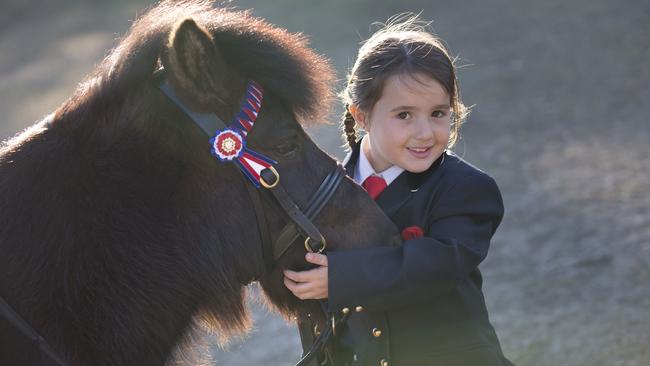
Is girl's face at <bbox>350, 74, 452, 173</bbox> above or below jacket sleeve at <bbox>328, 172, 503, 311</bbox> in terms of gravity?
above

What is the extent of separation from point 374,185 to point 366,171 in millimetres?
75

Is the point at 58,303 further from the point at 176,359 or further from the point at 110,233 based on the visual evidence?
the point at 176,359

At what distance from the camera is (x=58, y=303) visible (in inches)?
86.6

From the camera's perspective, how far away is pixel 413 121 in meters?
2.90

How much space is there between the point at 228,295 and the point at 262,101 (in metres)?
0.59

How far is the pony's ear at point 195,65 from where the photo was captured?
2244 mm

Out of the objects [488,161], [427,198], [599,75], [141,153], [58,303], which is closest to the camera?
[58,303]

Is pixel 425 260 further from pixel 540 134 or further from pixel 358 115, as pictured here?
pixel 540 134

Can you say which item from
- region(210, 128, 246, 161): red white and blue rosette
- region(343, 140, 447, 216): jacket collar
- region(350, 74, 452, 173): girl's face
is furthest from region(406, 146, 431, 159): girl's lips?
region(210, 128, 246, 161): red white and blue rosette

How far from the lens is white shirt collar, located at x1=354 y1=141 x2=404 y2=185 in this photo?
301 centimetres

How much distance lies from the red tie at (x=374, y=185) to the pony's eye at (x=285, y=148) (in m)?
0.58

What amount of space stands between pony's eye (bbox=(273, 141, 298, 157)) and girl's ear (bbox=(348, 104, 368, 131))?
0.64 m

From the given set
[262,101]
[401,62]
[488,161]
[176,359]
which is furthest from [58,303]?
[488,161]

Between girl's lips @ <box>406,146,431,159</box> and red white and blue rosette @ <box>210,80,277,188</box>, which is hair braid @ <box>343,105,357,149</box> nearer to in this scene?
girl's lips @ <box>406,146,431,159</box>
